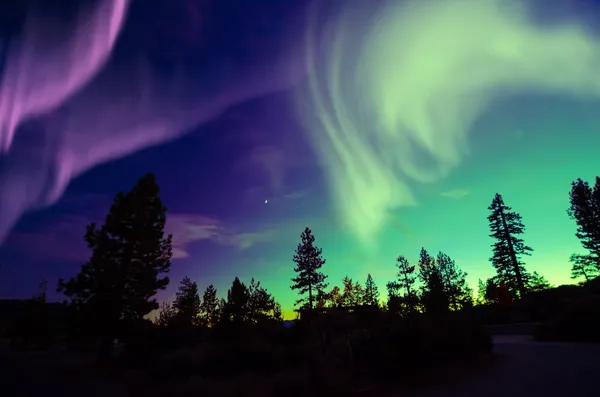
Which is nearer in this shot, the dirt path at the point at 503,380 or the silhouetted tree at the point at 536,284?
the dirt path at the point at 503,380

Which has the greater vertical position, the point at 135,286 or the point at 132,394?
the point at 135,286

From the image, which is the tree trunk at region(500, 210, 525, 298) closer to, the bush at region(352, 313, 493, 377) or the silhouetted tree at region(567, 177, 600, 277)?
the silhouetted tree at region(567, 177, 600, 277)

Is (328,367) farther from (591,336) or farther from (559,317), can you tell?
(559,317)

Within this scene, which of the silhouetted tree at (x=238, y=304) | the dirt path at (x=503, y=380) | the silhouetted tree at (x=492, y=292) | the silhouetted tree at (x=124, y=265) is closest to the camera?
the dirt path at (x=503, y=380)

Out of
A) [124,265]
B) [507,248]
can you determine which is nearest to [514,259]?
[507,248]

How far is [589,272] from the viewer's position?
153 ft

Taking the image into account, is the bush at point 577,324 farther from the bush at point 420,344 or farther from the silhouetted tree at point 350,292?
the silhouetted tree at point 350,292

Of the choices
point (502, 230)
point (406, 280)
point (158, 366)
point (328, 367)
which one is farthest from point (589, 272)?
point (158, 366)

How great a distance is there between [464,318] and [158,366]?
16.0 meters

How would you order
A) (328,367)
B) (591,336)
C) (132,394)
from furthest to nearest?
(591,336), (132,394), (328,367)

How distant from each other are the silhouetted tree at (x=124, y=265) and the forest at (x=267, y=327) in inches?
3.0

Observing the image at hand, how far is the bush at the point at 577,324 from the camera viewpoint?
54.4 feet

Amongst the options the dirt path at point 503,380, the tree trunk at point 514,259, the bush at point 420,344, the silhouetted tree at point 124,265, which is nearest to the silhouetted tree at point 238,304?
the silhouetted tree at point 124,265

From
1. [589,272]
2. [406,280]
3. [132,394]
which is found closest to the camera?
[132,394]
